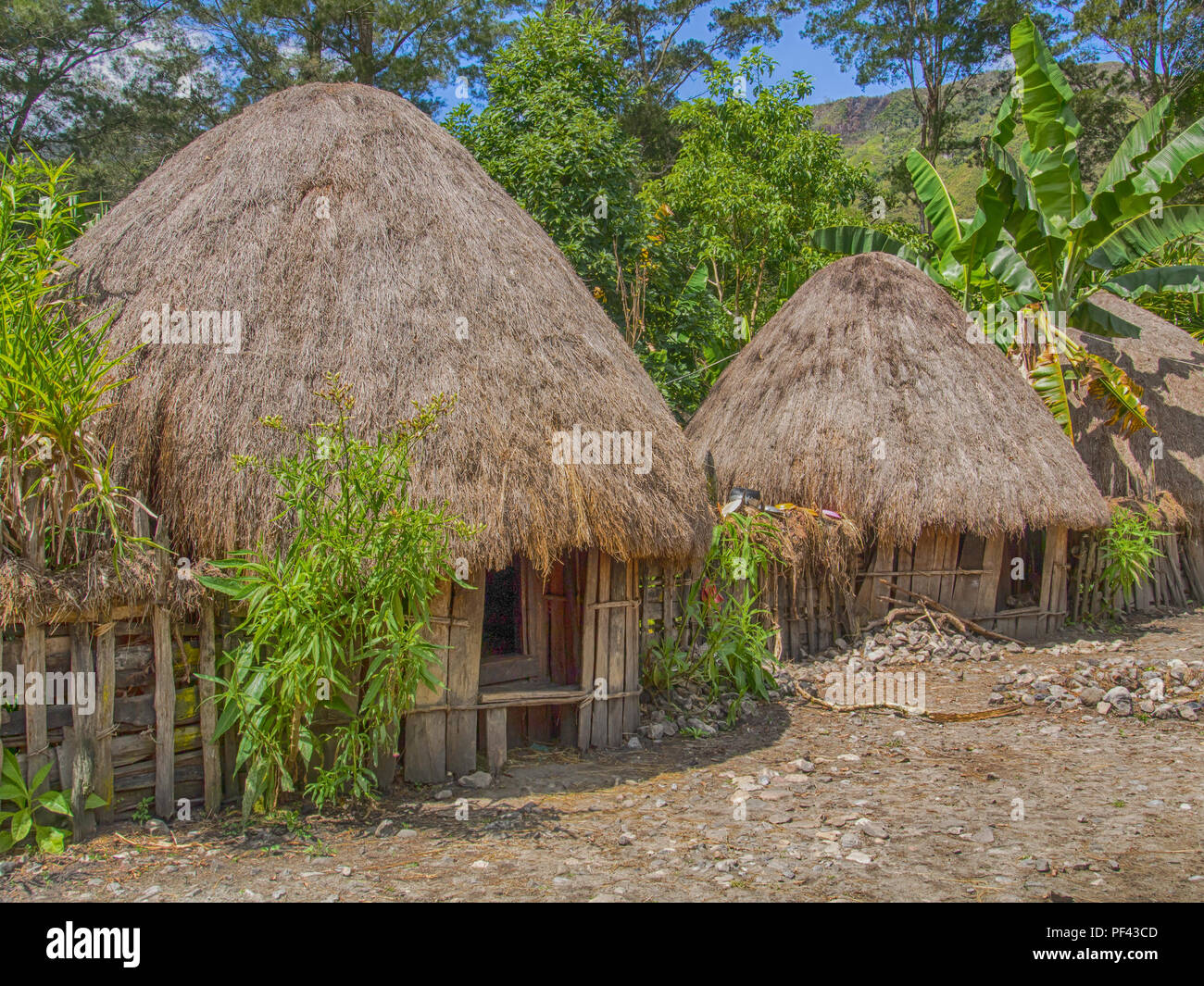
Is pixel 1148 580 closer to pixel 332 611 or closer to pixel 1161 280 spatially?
pixel 1161 280

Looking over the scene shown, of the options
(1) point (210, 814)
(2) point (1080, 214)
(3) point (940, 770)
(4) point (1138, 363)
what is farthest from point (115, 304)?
(4) point (1138, 363)

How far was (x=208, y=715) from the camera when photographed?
5.29 m

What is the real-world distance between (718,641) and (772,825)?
2.49 metres

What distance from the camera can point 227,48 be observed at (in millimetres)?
18609

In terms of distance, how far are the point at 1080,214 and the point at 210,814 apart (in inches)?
461

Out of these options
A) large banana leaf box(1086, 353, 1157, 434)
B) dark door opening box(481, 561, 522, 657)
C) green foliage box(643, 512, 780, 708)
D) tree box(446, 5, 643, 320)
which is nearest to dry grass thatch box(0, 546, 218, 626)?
green foliage box(643, 512, 780, 708)

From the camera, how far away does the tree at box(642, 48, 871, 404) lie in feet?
48.9

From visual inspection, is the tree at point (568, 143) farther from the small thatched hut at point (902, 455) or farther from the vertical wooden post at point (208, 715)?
the vertical wooden post at point (208, 715)

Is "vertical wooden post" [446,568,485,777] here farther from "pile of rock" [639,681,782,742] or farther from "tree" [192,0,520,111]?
"tree" [192,0,520,111]

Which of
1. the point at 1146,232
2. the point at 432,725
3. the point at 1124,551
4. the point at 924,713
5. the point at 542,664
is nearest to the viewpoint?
the point at 432,725

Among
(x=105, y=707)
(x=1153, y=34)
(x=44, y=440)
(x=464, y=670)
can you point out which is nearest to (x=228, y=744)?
(x=105, y=707)

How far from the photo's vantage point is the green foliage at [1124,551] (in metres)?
11.4
